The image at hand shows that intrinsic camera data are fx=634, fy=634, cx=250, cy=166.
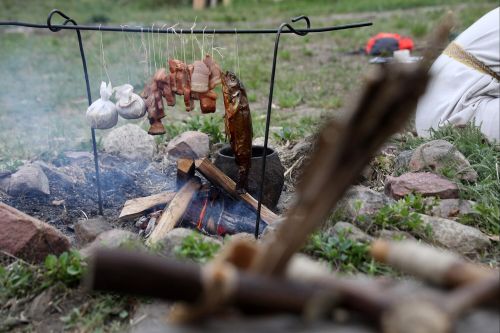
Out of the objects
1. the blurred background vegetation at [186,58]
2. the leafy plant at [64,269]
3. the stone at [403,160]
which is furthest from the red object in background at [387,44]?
the leafy plant at [64,269]

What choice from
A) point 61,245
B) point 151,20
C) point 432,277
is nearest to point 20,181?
point 61,245

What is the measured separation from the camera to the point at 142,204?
4.30 m

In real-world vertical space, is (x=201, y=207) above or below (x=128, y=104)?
below

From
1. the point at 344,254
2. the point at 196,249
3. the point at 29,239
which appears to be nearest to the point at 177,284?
the point at 196,249

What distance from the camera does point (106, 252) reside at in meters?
1.63

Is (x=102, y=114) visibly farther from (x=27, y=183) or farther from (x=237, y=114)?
(x=27, y=183)

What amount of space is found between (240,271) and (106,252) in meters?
0.37

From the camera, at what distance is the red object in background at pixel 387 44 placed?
969 cm

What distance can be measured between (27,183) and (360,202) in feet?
7.68

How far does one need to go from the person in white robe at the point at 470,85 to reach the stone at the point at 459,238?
2.06 m

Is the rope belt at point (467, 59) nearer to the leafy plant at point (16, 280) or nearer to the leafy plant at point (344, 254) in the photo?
the leafy plant at point (344, 254)

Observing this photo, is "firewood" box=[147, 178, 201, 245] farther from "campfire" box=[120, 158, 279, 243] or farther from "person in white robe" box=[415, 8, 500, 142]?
"person in white robe" box=[415, 8, 500, 142]

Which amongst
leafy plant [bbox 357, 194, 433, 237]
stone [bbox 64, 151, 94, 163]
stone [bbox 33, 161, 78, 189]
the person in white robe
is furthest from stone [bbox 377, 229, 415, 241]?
stone [bbox 64, 151, 94, 163]

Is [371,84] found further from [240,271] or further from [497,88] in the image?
[497,88]
